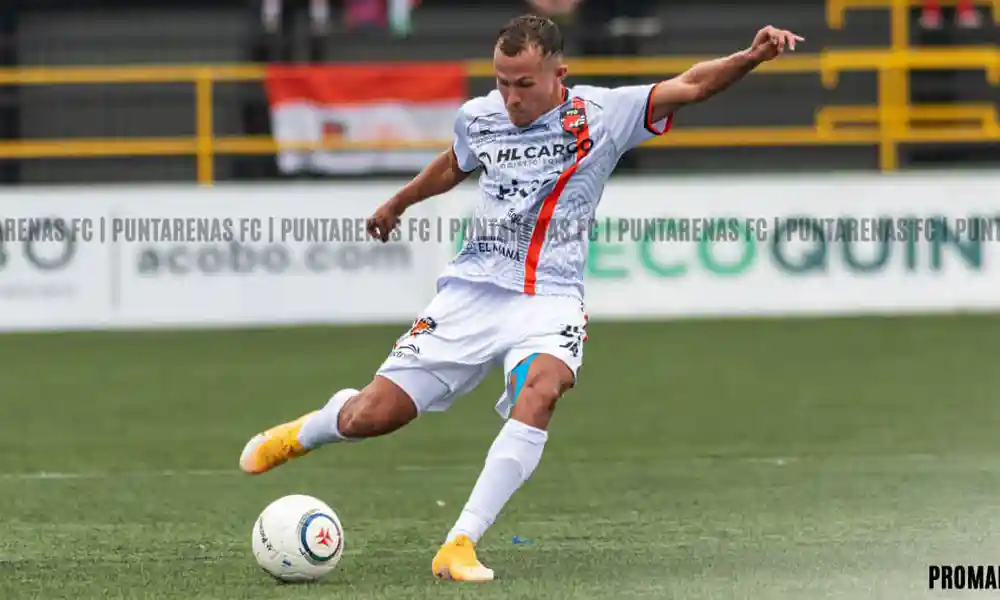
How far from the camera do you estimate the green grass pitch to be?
6438 mm

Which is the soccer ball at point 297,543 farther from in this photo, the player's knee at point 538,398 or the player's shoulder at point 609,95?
the player's shoulder at point 609,95

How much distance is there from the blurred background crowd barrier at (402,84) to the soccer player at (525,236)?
36.4 feet

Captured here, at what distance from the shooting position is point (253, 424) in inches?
440

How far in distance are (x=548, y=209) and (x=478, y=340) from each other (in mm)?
517

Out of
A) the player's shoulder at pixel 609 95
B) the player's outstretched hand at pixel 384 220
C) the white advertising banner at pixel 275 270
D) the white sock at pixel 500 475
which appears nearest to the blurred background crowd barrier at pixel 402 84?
the white advertising banner at pixel 275 270

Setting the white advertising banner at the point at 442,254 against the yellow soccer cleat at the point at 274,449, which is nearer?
the yellow soccer cleat at the point at 274,449

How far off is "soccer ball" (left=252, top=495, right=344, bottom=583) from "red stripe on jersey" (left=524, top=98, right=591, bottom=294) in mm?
1141

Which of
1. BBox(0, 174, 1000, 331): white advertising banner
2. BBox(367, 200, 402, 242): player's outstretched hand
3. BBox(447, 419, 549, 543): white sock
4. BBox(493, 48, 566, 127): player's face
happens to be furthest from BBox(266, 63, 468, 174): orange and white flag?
BBox(447, 419, 549, 543): white sock

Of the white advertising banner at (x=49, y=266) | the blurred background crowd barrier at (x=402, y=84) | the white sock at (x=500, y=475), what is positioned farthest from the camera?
the blurred background crowd barrier at (x=402, y=84)

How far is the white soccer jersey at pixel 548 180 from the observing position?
6.88 metres

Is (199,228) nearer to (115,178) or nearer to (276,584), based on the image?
(115,178)

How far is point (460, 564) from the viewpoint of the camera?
→ 20.4 ft

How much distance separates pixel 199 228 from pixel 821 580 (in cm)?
1151

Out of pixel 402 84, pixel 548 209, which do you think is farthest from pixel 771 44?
pixel 402 84
